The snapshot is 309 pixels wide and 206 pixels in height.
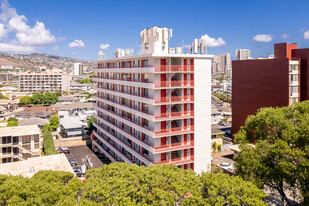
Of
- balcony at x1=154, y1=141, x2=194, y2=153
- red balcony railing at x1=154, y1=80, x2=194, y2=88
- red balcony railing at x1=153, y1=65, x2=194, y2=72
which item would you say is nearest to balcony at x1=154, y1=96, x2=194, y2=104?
red balcony railing at x1=154, y1=80, x2=194, y2=88

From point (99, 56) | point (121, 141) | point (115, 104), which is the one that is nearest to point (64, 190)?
point (121, 141)

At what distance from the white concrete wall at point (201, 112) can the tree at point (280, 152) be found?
5.15 metres

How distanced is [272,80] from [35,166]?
36.4 meters

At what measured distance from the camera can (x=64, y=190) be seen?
15.0 metres

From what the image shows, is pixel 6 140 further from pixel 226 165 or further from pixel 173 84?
pixel 226 165

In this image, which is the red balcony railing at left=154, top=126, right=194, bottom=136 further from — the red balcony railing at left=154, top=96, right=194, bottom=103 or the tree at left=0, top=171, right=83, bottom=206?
the tree at left=0, top=171, right=83, bottom=206

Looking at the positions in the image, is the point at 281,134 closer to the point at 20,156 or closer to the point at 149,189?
the point at 149,189

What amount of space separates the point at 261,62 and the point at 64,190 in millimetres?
38433

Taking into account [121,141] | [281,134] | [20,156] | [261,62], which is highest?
[261,62]

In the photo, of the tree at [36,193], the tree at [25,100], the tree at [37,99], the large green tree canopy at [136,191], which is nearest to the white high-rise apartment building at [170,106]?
the large green tree canopy at [136,191]

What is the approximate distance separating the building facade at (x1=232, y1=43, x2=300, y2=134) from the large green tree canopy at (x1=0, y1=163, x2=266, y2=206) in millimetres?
28773

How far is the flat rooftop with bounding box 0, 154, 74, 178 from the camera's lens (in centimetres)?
2561

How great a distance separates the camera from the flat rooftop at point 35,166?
25.6m

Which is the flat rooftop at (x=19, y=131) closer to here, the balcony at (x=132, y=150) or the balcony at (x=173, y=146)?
the balcony at (x=132, y=150)
